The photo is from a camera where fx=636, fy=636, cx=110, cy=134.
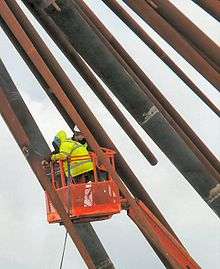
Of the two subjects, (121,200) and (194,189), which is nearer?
(194,189)

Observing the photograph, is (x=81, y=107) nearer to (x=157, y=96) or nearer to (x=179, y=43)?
(x=157, y=96)

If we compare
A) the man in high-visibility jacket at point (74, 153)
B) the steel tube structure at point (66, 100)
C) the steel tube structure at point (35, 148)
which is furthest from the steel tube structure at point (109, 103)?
the steel tube structure at point (35, 148)

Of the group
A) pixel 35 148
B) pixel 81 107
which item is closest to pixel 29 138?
pixel 35 148

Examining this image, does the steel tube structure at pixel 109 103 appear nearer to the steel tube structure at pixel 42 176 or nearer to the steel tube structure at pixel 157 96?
Result: the steel tube structure at pixel 157 96

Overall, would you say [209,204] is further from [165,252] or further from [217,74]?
[217,74]

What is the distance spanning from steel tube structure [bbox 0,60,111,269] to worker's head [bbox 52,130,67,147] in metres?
1.19

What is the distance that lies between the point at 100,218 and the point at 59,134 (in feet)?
4.53

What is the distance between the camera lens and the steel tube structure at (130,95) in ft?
24.6

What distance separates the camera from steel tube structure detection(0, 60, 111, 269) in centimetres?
704

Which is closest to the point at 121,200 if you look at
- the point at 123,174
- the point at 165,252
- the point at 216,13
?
the point at 123,174

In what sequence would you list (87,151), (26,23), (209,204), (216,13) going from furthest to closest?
(87,151) < (26,23) < (209,204) < (216,13)

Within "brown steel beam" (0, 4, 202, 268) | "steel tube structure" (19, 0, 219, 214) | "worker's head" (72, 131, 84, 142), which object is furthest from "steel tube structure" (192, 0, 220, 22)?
"worker's head" (72, 131, 84, 142)

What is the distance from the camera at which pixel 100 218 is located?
9.30 meters

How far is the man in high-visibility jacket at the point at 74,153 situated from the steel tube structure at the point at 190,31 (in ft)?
8.98
